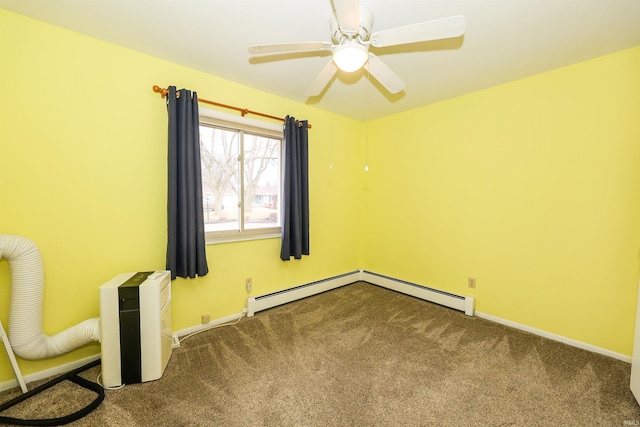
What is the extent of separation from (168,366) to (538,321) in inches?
124

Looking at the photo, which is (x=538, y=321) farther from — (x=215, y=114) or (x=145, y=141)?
(x=145, y=141)

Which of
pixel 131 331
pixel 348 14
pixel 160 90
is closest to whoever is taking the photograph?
pixel 348 14

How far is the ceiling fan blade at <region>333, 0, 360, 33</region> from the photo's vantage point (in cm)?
Result: 122

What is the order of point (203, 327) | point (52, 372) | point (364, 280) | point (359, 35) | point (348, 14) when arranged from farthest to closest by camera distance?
point (364, 280) → point (203, 327) → point (52, 372) → point (359, 35) → point (348, 14)

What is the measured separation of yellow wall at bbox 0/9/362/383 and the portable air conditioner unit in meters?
0.41

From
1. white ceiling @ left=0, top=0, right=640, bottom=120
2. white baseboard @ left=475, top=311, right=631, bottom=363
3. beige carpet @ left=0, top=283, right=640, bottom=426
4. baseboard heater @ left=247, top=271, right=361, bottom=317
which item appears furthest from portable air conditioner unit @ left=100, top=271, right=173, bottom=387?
white baseboard @ left=475, top=311, right=631, bottom=363

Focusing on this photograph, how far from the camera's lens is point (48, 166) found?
1.83 meters

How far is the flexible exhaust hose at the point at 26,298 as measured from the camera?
1.63 metres

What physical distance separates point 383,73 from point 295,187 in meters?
1.49

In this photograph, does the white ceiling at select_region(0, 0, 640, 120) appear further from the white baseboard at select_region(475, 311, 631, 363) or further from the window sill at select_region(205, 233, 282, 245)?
the white baseboard at select_region(475, 311, 631, 363)

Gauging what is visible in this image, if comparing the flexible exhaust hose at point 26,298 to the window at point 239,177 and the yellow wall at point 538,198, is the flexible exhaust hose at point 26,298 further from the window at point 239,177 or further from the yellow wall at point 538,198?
the yellow wall at point 538,198

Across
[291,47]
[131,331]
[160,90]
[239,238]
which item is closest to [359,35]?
[291,47]

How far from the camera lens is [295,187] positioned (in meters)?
2.99

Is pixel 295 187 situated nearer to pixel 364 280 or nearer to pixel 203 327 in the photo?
pixel 203 327
